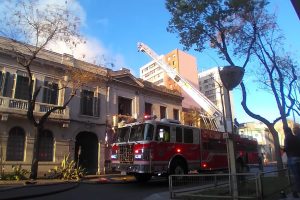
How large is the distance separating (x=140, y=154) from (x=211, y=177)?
18.9 ft

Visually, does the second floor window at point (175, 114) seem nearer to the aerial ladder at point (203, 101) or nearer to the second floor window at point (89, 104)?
the aerial ladder at point (203, 101)

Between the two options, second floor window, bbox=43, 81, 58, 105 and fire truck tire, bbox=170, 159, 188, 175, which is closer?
fire truck tire, bbox=170, 159, 188, 175

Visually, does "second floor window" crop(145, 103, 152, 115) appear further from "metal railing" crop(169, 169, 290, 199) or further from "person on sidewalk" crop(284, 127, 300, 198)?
"person on sidewalk" crop(284, 127, 300, 198)

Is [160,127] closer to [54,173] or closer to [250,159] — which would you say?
[54,173]

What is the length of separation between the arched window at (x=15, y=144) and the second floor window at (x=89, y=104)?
570cm

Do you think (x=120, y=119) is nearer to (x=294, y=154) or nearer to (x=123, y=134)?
(x=123, y=134)

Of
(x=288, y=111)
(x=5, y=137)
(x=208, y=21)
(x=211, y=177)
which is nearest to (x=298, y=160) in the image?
(x=211, y=177)

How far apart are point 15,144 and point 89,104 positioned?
7.23 metres

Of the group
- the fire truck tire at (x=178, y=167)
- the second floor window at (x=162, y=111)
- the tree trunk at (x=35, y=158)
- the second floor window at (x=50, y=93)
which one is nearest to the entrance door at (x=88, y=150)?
the second floor window at (x=50, y=93)

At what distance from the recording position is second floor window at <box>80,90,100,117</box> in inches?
1071

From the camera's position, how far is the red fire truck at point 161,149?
50.2ft

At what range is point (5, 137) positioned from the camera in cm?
2162

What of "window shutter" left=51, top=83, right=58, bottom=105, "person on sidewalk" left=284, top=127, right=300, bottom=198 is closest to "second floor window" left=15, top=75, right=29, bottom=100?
"window shutter" left=51, top=83, right=58, bottom=105

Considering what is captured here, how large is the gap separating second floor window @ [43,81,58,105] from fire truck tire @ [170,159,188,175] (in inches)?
483
